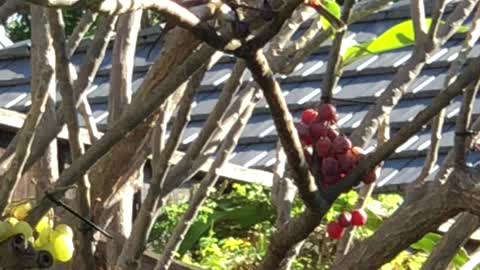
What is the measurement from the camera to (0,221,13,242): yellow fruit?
174cm

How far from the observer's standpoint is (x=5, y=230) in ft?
5.70

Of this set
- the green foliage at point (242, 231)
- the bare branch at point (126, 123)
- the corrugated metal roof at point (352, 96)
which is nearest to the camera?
the bare branch at point (126, 123)

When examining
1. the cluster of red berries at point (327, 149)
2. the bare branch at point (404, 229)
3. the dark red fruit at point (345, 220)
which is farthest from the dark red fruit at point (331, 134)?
the dark red fruit at point (345, 220)

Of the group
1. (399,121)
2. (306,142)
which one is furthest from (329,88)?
(399,121)

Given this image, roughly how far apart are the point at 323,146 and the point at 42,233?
0.42 m

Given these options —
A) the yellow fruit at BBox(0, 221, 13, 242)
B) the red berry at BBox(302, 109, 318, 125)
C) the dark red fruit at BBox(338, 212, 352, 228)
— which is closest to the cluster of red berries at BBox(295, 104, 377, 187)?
the red berry at BBox(302, 109, 318, 125)

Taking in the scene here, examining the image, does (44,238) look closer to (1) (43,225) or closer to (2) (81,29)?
(1) (43,225)

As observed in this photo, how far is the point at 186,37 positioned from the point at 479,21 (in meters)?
0.62

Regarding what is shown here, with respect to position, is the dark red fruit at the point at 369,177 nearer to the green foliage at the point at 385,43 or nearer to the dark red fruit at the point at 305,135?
the dark red fruit at the point at 305,135

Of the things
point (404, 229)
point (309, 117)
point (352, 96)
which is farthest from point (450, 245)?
point (352, 96)

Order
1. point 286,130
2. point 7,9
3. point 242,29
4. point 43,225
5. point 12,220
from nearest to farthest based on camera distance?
point 242,29 < point 286,130 < point 12,220 < point 43,225 < point 7,9

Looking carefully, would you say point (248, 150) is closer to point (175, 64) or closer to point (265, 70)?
point (175, 64)

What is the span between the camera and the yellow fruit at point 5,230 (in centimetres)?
174

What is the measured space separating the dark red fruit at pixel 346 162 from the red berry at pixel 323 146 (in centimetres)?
2
